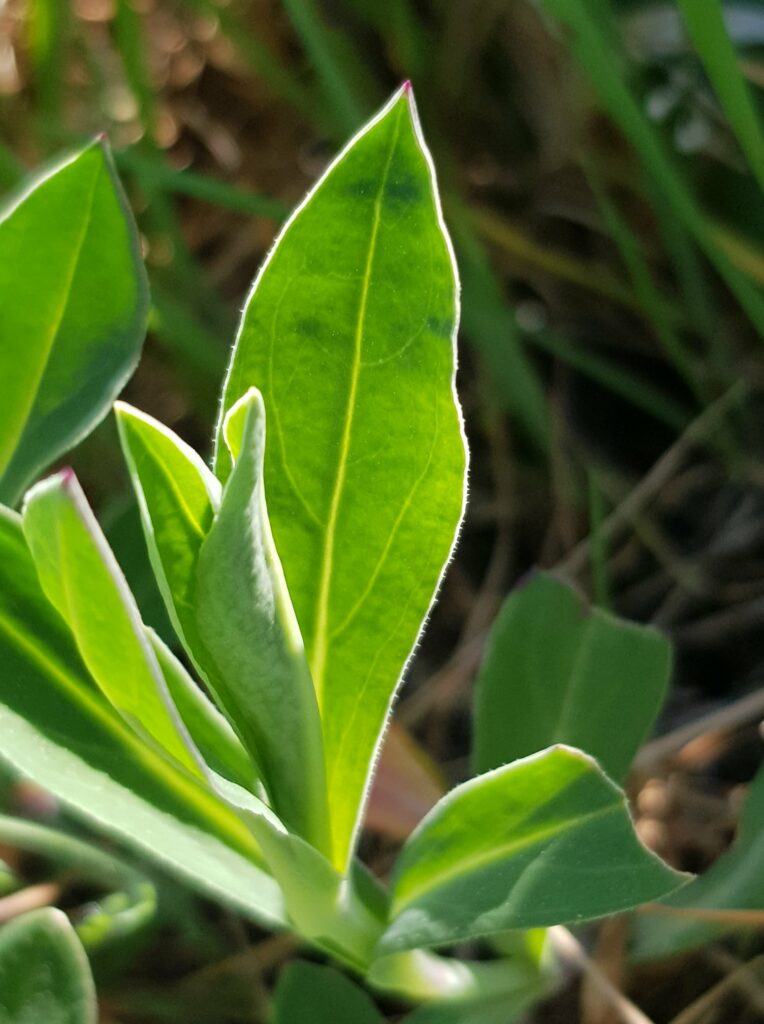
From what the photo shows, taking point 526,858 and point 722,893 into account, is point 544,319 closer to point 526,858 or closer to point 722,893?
point 722,893

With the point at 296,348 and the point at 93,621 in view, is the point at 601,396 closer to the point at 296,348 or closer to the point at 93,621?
the point at 296,348

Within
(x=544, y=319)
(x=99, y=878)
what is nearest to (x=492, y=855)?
(x=99, y=878)

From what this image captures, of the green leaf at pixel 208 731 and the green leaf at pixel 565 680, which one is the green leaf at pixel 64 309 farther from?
the green leaf at pixel 565 680

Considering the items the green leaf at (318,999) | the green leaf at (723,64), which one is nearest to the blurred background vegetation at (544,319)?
the green leaf at (723,64)

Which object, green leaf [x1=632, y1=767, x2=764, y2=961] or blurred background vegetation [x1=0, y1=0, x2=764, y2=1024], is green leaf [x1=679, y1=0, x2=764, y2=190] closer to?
blurred background vegetation [x1=0, y1=0, x2=764, y2=1024]

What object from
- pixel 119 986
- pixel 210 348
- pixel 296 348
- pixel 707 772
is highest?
pixel 296 348

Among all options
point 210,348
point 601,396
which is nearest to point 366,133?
point 210,348
